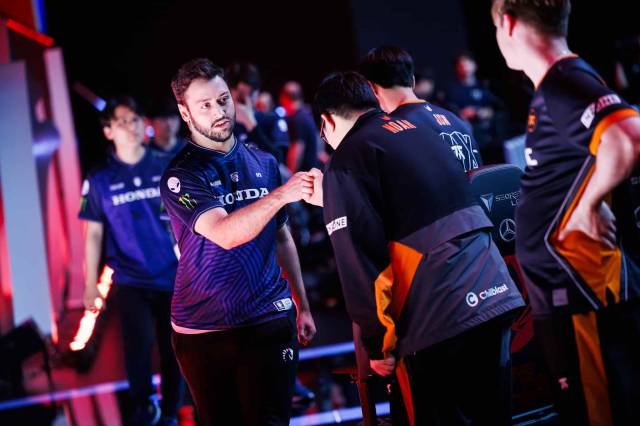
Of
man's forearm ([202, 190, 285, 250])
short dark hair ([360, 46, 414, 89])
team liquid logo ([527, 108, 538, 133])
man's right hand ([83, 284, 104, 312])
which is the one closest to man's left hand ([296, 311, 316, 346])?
man's forearm ([202, 190, 285, 250])

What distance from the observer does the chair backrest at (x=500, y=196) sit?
3732mm

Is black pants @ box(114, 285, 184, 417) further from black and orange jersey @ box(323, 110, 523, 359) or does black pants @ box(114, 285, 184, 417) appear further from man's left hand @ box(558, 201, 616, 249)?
man's left hand @ box(558, 201, 616, 249)

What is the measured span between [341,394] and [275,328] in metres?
2.47

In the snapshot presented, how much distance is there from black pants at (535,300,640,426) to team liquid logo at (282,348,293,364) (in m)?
1.24

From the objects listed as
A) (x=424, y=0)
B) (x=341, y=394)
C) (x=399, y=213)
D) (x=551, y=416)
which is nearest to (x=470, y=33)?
(x=424, y=0)

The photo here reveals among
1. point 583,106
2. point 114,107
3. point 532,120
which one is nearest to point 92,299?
point 114,107

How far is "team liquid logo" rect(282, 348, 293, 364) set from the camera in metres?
3.50

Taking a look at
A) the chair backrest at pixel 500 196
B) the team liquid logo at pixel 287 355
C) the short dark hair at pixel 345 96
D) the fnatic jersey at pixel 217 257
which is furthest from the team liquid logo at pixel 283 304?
the chair backrest at pixel 500 196

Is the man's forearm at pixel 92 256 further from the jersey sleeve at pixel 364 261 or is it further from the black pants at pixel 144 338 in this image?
the jersey sleeve at pixel 364 261

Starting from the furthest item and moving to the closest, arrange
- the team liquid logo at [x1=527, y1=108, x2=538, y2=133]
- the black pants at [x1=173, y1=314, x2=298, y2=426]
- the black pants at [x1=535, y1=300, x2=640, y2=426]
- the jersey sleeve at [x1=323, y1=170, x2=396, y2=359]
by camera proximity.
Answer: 1. the black pants at [x1=173, y1=314, x2=298, y2=426]
2. the jersey sleeve at [x1=323, y1=170, x2=396, y2=359]
3. the team liquid logo at [x1=527, y1=108, x2=538, y2=133]
4. the black pants at [x1=535, y1=300, x2=640, y2=426]

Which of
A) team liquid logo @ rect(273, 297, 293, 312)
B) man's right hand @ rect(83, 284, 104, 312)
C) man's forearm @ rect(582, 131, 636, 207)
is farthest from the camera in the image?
man's right hand @ rect(83, 284, 104, 312)

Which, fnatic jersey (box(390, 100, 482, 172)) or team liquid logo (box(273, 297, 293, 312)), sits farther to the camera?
fnatic jersey (box(390, 100, 482, 172))

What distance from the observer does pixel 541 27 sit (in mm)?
2715

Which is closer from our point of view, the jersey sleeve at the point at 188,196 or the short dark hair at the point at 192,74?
the jersey sleeve at the point at 188,196
